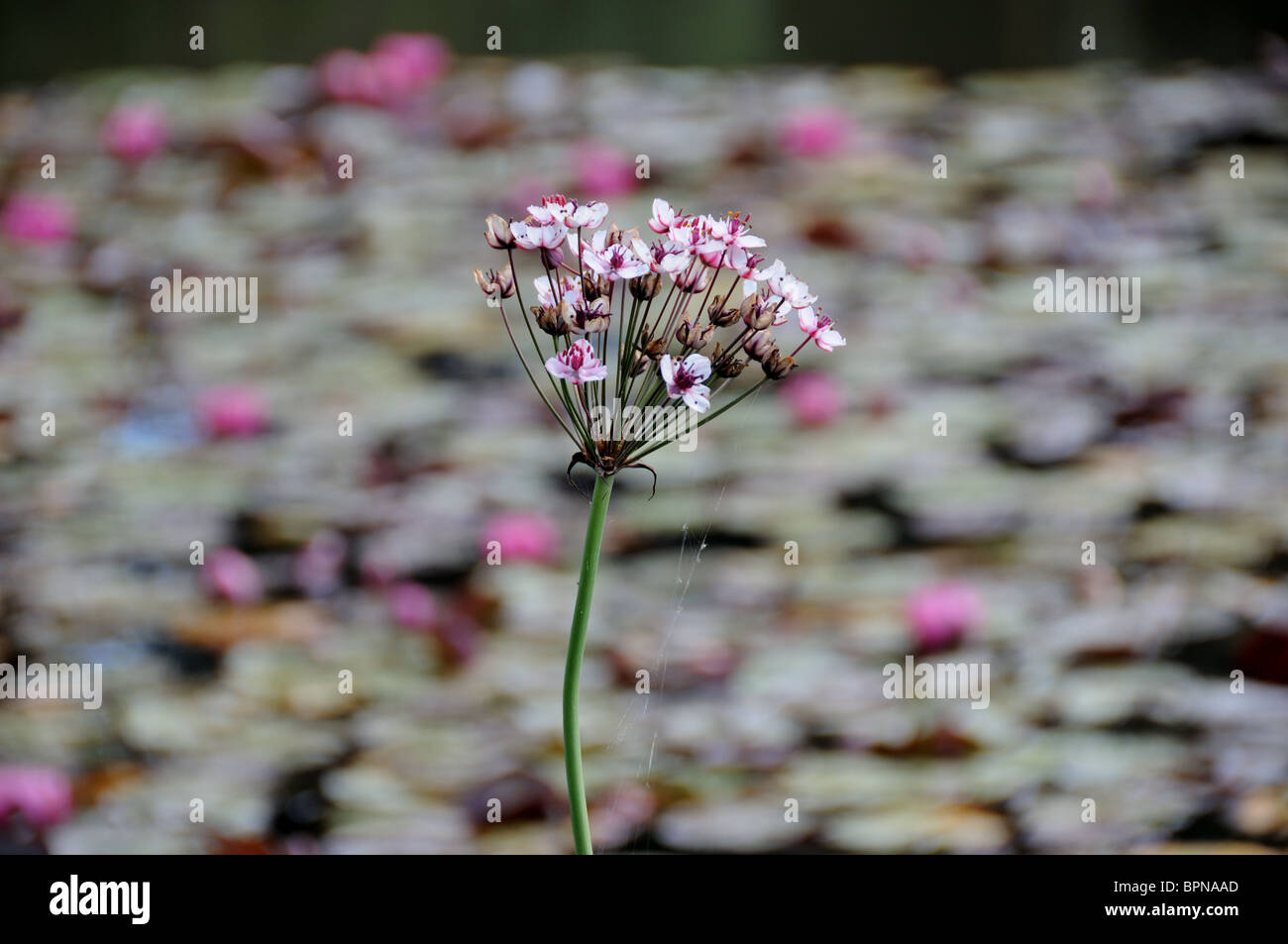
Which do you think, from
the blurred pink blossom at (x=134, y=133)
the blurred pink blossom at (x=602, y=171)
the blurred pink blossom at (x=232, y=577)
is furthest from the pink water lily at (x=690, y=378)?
the blurred pink blossom at (x=134, y=133)

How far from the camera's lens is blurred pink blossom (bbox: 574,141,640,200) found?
1.07m

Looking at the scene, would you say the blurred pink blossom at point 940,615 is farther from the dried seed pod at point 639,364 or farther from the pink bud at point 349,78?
the pink bud at point 349,78

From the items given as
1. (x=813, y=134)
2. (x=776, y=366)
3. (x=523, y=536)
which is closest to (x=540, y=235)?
(x=776, y=366)

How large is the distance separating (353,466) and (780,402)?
462 mm

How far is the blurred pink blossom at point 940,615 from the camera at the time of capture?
0.79 metres

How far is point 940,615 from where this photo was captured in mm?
796

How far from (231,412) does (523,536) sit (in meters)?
0.36

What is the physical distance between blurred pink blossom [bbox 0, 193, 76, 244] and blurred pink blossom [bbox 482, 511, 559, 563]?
2.33ft

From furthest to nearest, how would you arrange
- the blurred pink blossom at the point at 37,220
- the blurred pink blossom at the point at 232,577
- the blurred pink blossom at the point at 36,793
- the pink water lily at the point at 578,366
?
the blurred pink blossom at the point at 37,220
the blurred pink blossom at the point at 232,577
the blurred pink blossom at the point at 36,793
the pink water lily at the point at 578,366

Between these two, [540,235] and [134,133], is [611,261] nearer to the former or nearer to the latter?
[540,235]

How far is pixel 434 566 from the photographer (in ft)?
2.71

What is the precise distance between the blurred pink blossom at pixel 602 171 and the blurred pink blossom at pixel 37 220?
0.64 meters

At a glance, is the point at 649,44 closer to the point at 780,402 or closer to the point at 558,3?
the point at 558,3
